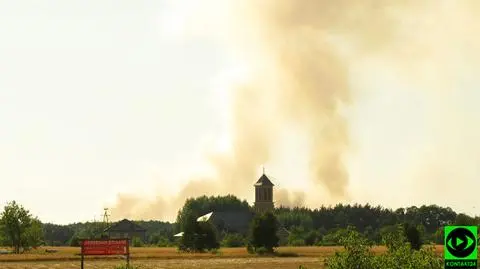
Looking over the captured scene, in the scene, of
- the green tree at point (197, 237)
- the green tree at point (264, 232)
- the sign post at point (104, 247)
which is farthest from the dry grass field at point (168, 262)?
the green tree at point (197, 237)

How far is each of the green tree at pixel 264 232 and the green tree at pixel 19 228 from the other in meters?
44.6

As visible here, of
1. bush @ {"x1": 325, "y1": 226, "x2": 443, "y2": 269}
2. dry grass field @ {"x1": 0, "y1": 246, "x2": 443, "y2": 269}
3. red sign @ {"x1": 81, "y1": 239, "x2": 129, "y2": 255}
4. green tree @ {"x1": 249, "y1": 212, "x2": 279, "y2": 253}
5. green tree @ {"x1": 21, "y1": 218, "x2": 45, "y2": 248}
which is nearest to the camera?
bush @ {"x1": 325, "y1": 226, "x2": 443, "y2": 269}

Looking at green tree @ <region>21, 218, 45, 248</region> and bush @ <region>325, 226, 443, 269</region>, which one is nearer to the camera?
bush @ <region>325, 226, 443, 269</region>

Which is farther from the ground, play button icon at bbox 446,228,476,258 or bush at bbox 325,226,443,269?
play button icon at bbox 446,228,476,258

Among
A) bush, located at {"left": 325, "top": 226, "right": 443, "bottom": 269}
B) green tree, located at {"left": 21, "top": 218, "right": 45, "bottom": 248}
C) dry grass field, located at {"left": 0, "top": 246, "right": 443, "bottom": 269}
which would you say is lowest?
dry grass field, located at {"left": 0, "top": 246, "right": 443, "bottom": 269}

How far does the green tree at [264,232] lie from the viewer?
139125 millimetres

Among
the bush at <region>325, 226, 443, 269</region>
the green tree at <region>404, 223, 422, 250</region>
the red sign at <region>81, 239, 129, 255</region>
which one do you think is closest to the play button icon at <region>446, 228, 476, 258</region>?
the bush at <region>325, 226, 443, 269</region>

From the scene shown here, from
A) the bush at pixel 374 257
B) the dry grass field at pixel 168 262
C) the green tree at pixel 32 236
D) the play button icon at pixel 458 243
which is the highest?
the green tree at pixel 32 236

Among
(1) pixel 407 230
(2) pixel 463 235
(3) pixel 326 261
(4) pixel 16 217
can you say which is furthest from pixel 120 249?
(4) pixel 16 217

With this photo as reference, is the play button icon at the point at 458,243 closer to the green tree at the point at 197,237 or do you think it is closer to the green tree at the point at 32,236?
the green tree at the point at 197,237

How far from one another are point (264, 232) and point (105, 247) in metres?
73.3

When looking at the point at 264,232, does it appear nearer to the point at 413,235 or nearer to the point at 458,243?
the point at 413,235

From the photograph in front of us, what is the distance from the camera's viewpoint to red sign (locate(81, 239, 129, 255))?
67.8 meters

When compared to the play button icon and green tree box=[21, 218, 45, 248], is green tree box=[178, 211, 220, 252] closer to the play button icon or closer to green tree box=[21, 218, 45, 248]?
green tree box=[21, 218, 45, 248]
